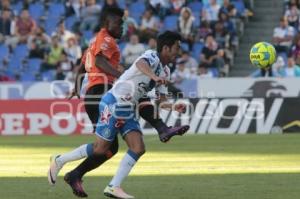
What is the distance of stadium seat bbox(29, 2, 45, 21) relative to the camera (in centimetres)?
3164

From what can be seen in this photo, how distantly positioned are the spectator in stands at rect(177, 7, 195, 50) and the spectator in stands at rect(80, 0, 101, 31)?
9.50ft

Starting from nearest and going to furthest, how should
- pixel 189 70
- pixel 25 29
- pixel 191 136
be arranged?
pixel 191 136 → pixel 189 70 → pixel 25 29

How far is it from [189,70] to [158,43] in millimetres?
16346

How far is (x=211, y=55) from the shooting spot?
28219 millimetres

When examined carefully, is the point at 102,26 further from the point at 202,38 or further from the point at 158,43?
the point at 202,38

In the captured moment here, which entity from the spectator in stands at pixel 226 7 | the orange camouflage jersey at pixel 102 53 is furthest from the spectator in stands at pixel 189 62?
the orange camouflage jersey at pixel 102 53

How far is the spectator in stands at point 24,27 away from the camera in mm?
30219

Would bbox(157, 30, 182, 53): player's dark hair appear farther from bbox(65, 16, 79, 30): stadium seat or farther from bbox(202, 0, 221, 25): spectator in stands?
bbox(65, 16, 79, 30): stadium seat

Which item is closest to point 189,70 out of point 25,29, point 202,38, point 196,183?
point 202,38

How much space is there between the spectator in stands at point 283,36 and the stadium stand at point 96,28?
1482 mm

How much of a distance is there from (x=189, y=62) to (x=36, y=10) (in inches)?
259

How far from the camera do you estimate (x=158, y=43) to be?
11.2 m

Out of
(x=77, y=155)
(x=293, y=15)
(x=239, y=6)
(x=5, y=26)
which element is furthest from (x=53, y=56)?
(x=77, y=155)

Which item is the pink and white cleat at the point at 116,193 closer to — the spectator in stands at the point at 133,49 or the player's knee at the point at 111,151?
the player's knee at the point at 111,151
